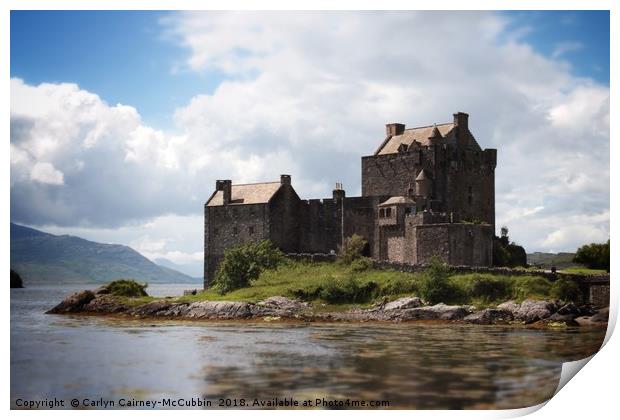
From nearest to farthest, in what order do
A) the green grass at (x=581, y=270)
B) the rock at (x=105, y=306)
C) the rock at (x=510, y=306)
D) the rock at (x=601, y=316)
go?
the rock at (x=601, y=316) → the rock at (x=510, y=306) → the green grass at (x=581, y=270) → the rock at (x=105, y=306)

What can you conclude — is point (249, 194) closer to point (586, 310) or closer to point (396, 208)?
point (396, 208)

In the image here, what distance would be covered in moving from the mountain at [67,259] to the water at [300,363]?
7.28ft

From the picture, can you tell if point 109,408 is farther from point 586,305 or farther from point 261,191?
point 261,191

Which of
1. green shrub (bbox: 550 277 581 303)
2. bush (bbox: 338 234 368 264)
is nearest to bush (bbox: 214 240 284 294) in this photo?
bush (bbox: 338 234 368 264)

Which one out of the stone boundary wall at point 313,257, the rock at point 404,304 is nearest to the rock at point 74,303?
the stone boundary wall at point 313,257

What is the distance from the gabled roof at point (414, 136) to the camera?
44.0 meters

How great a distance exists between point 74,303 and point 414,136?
18.6 m

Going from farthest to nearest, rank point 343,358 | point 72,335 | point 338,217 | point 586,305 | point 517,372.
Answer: point 338,217
point 586,305
point 72,335
point 343,358
point 517,372

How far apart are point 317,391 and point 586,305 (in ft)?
58.4

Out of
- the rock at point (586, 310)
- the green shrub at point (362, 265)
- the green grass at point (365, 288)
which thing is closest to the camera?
the rock at point (586, 310)

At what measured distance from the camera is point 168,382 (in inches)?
773

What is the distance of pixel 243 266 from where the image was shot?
137 ft

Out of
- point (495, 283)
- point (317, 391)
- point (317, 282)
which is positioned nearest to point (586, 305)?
point (495, 283)

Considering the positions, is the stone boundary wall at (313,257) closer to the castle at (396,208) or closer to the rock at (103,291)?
the castle at (396,208)
